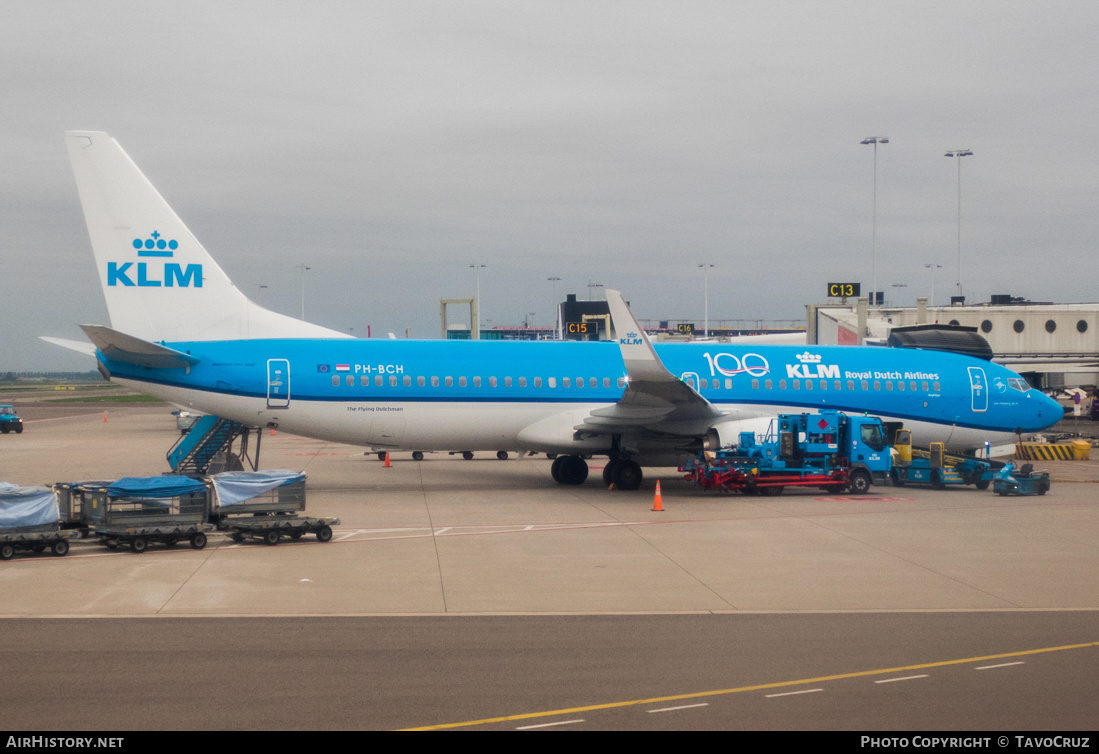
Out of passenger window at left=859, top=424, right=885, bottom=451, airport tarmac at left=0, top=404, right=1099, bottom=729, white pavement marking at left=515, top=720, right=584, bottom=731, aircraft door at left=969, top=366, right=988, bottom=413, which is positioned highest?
aircraft door at left=969, top=366, right=988, bottom=413

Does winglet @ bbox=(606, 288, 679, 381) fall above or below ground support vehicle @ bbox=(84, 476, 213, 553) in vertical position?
above

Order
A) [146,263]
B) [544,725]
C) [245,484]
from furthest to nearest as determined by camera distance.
A: [146,263], [245,484], [544,725]

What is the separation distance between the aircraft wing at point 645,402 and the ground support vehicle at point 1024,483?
7606mm

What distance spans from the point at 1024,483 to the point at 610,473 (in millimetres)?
11160

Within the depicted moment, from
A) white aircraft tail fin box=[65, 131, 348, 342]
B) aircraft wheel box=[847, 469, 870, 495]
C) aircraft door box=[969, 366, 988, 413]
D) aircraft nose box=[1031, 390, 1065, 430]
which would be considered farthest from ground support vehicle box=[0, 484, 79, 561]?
aircraft nose box=[1031, 390, 1065, 430]

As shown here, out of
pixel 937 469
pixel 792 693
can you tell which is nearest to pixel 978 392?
pixel 937 469

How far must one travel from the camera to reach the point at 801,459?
83.7 feet

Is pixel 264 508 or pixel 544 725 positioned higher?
pixel 264 508

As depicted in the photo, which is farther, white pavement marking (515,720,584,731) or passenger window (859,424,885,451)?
passenger window (859,424,885,451)

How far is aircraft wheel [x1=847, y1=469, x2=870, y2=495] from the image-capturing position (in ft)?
84.2

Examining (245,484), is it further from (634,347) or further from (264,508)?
(634,347)

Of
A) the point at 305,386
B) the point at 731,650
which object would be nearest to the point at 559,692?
the point at 731,650

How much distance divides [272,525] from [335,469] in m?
15.2

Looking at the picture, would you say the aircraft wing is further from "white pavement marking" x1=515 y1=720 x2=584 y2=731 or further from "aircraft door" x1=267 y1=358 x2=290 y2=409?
"white pavement marking" x1=515 y1=720 x2=584 y2=731
